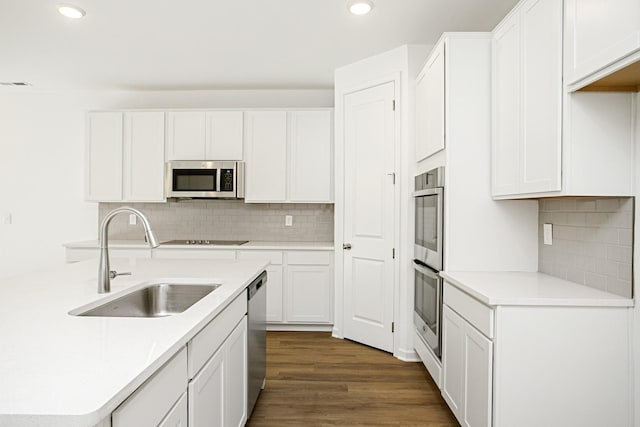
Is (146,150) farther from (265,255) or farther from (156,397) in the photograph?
(156,397)

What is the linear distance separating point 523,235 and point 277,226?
2.82 metres

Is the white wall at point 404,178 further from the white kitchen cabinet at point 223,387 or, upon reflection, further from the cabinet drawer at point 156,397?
the cabinet drawer at point 156,397

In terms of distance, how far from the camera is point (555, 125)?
1.80 m

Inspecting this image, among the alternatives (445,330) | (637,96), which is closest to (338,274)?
(445,330)

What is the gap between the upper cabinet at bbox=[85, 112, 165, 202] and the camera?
4.36 m

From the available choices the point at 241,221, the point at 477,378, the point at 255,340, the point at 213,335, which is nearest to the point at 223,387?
the point at 213,335

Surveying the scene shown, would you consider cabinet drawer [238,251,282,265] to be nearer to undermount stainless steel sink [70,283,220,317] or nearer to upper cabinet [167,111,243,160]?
upper cabinet [167,111,243,160]

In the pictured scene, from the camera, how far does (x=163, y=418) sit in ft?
3.66

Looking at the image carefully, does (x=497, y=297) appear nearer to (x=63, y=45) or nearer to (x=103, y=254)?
(x=103, y=254)

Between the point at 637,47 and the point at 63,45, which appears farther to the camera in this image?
the point at 63,45

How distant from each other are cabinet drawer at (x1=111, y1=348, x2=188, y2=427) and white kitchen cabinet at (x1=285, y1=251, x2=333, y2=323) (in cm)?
284

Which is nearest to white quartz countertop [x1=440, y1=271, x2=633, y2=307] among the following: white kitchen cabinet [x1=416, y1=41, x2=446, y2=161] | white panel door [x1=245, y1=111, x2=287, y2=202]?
white kitchen cabinet [x1=416, y1=41, x2=446, y2=161]

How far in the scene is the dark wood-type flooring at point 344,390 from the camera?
2406 mm

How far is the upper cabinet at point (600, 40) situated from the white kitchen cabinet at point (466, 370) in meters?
1.18
